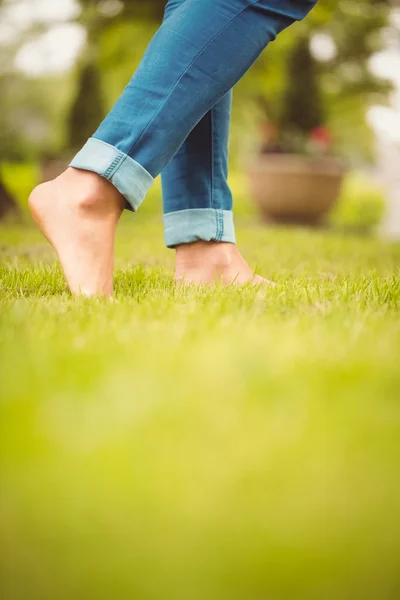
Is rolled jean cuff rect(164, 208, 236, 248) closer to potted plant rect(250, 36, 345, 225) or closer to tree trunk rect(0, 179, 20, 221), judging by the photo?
tree trunk rect(0, 179, 20, 221)

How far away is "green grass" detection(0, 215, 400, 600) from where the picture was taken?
426mm

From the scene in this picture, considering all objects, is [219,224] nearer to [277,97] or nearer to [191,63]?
[191,63]

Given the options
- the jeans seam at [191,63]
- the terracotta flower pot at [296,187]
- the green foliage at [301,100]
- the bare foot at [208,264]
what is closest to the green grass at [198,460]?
the jeans seam at [191,63]

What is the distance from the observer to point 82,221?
124 cm

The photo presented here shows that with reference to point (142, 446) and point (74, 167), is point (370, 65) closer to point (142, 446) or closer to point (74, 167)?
point (74, 167)

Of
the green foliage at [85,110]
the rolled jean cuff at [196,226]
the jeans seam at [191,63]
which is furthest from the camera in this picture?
the green foliage at [85,110]

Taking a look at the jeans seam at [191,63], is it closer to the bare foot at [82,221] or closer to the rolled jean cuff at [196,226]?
the bare foot at [82,221]

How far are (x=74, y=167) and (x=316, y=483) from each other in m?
0.91

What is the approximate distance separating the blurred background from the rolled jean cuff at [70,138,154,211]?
3524 mm

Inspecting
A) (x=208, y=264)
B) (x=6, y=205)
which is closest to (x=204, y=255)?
(x=208, y=264)

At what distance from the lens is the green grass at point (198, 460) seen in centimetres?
43

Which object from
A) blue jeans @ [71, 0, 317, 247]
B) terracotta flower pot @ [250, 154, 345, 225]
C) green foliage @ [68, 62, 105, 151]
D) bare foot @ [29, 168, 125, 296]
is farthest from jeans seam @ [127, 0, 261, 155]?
green foliage @ [68, 62, 105, 151]

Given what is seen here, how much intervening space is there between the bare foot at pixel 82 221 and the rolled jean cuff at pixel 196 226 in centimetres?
29

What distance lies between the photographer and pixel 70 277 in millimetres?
1244
